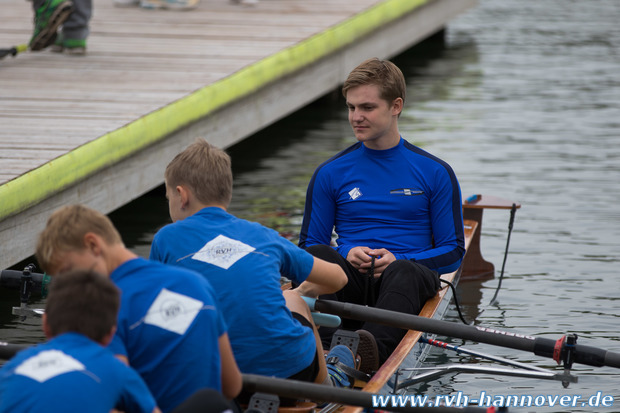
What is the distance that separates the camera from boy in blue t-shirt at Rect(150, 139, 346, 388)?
358 cm

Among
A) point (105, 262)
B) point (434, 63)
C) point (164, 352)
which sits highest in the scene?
point (105, 262)

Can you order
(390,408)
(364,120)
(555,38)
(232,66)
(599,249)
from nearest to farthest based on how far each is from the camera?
(390,408)
(364,120)
(599,249)
(232,66)
(555,38)

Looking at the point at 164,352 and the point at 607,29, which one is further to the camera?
the point at 607,29

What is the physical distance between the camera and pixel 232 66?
9344 millimetres

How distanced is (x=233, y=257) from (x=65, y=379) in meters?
0.99

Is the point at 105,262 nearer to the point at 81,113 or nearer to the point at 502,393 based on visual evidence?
the point at 502,393

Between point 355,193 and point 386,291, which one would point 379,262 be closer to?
point 386,291

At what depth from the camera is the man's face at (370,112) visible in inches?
199

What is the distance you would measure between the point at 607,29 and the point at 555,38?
122 cm

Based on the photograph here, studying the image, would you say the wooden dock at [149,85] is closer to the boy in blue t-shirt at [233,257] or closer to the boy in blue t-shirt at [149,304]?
the boy in blue t-shirt at [233,257]

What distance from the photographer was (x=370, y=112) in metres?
5.07

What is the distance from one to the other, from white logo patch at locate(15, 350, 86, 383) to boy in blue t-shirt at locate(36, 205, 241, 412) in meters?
0.29

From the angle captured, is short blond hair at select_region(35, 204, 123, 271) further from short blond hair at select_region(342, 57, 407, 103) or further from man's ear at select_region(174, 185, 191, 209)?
short blond hair at select_region(342, 57, 407, 103)

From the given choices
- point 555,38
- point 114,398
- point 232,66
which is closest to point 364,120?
point 114,398
